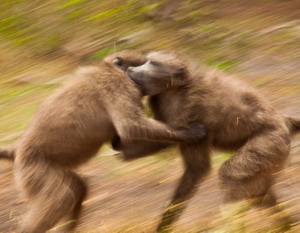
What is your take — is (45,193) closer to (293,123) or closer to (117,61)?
(117,61)

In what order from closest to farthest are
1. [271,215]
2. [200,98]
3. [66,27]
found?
[271,215], [200,98], [66,27]

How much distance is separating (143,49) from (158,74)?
3.61m

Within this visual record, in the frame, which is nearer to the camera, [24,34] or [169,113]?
[169,113]

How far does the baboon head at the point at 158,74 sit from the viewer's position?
239 inches

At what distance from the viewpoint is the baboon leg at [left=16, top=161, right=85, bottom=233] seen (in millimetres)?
5613

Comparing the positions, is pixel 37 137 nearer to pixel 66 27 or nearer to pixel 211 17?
pixel 211 17

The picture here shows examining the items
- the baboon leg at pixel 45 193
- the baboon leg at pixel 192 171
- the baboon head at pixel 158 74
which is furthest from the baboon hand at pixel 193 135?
the baboon leg at pixel 45 193

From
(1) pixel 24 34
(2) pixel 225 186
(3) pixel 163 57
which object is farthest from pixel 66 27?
(2) pixel 225 186

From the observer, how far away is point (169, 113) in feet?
20.0

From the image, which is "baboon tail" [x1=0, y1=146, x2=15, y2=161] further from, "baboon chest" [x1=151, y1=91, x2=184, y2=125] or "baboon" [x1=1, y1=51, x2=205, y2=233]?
"baboon chest" [x1=151, y1=91, x2=184, y2=125]

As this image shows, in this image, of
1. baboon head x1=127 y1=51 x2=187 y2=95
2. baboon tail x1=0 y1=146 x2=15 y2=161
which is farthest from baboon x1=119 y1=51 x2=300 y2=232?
baboon tail x1=0 y1=146 x2=15 y2=161

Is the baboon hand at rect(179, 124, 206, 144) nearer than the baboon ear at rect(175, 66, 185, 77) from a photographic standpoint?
Yes

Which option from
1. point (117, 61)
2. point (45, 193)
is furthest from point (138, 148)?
point (45, 193)

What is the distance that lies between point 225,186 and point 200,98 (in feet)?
2.42
